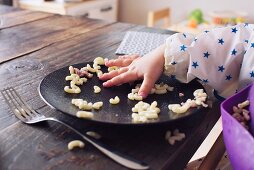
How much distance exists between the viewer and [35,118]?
51 centimetres

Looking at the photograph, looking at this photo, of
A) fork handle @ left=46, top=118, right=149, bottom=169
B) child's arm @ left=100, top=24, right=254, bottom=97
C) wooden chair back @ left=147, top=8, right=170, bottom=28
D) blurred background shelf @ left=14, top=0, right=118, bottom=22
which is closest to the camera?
fork handle @ left=46, top=118, right=149, bottom=169

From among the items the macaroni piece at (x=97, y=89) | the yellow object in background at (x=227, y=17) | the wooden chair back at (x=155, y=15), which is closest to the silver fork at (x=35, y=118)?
the macaroni piece at (x=97, y=89)

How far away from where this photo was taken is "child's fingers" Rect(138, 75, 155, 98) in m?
0.56

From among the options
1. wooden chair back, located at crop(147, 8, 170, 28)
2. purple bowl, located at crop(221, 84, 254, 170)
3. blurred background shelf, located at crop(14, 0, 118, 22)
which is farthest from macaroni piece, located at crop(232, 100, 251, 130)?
blurred background shelf, located at crop(14, 0, 118, 22)

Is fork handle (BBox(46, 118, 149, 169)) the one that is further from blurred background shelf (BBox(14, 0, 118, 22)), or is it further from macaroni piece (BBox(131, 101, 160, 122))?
blurred background shelf (BBox(14, 0, 118, 22))

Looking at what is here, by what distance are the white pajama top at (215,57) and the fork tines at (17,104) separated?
0.88ft

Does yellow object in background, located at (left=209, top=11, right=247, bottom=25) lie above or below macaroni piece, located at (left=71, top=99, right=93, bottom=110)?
below

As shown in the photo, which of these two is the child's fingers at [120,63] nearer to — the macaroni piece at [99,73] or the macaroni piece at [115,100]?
the macaroni piece at [99,73]

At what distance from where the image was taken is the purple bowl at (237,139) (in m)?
0.42

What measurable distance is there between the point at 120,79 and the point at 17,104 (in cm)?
18

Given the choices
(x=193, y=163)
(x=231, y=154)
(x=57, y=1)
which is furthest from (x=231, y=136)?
(x=57, y=1)

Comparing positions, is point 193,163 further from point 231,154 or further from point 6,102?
point 6,102

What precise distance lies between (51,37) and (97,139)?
568mm

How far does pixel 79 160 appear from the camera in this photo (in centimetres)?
42
